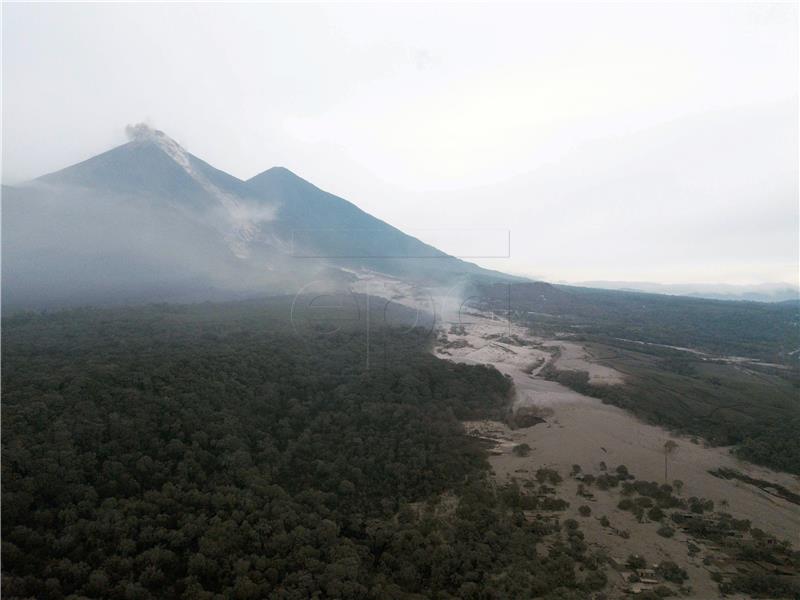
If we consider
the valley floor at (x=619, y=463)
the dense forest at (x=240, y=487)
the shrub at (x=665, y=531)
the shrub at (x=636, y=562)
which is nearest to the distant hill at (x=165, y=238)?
the dense forest at (x=240, y=487)

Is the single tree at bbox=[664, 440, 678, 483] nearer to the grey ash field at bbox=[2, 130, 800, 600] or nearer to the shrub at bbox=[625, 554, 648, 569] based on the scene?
the grey ash field at bbox=[2, 130, 800, 600]

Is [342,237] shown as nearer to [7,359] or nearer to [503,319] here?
[503,319]

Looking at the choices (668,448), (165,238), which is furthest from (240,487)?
(165,238)

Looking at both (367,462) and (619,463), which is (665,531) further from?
(367,462)

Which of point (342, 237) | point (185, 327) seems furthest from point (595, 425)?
point (342, 237)

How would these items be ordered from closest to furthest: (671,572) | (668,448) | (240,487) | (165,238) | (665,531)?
(671,572) < (240,487) < (665,531) < (668,448) < (165,238)

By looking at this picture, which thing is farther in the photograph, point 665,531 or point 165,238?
point 165,238

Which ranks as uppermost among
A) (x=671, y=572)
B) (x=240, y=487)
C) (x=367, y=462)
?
(x=240, y=487)

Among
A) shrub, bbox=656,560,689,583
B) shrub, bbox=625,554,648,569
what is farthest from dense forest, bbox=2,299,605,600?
shrub, bbox=656,560,689,583

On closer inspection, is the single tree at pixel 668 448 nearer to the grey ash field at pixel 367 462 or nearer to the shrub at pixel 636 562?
the grey ash field at pixel 367 462

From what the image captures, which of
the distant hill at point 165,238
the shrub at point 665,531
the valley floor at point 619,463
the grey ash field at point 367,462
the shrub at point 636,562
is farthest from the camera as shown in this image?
the distant hill at point 165,238
